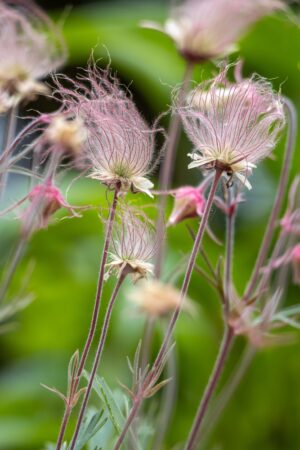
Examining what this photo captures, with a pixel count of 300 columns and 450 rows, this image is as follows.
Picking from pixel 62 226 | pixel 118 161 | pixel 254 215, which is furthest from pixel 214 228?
pixel 118 161

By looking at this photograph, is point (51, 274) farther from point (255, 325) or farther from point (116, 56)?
point (255, 325)

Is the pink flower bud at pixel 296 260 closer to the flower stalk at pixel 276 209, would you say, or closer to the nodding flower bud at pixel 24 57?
the flower stalk at pixel 276 209

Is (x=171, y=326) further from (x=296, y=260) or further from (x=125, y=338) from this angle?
(x=125, y=338)

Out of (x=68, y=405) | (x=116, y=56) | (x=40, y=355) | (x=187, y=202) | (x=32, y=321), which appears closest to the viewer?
(x=68, y=405)

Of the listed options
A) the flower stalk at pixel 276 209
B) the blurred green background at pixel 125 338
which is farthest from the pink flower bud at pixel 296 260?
the blurred green background at pixel 125 338

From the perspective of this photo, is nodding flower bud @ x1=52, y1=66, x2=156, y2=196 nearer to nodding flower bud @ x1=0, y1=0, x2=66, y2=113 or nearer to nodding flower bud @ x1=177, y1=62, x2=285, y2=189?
nodding flower bud @ x1=177, y1=62, x2=285, y2=189

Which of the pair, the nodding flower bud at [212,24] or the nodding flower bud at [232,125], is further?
the nodding flower bud at [212,24]

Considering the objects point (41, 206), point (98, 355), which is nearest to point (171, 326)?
point (98, 355)

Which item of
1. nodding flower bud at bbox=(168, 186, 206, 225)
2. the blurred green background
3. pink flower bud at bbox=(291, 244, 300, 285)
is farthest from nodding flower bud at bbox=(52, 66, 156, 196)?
the blurred green background
